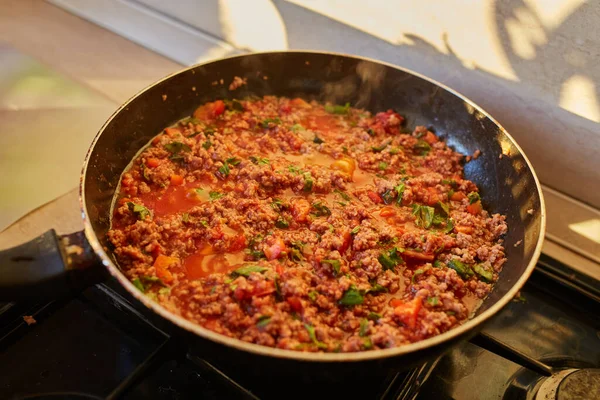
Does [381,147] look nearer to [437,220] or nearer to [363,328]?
[437,220]

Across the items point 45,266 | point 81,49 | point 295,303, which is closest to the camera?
point 45,266

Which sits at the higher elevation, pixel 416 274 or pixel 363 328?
pixel 416 274

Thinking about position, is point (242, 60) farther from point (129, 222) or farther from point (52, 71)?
point (52, 71)

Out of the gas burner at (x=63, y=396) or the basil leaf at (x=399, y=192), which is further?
the basil leaf at (x=399, y=192)

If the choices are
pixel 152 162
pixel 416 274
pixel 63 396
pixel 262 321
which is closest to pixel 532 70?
pixel 416 274

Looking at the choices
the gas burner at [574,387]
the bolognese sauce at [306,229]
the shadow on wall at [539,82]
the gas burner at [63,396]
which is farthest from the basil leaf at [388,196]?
the gas burner at [63,396]

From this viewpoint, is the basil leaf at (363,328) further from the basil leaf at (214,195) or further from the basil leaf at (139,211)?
the basil leaf at (139,211)
